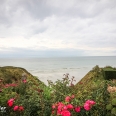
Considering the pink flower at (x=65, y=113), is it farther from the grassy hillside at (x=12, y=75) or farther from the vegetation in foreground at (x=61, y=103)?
the grassy hillside at (x=12, y=75)

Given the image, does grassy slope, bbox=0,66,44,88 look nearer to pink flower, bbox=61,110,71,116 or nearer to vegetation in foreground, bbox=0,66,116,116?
vegetation in foreground, bbox=0,66,116,116

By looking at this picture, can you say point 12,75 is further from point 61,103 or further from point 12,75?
point 61,103

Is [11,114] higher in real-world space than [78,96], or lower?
lower

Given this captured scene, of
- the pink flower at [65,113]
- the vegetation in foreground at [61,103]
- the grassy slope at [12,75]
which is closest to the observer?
the pink flower at [65,113]

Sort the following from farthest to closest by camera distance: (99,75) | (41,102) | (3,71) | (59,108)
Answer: (99,75) < (3,71) < (41,102) < (59,108)

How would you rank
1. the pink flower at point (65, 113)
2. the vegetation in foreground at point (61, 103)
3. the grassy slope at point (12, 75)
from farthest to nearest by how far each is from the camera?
the grassy slope at point (12, 75) → the vegetation in foreground at point (61, 103) → the pink flower at point (65, 113)

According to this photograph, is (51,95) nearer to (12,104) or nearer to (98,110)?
(12,104)

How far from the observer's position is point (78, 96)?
664 centimetres

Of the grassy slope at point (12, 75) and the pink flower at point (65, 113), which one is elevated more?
the grassy slope at point (12, 75)

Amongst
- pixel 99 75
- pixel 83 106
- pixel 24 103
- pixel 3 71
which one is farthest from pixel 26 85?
pixel 99 75

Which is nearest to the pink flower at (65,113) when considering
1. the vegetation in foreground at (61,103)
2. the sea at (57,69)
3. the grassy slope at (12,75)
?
the vegetation in foreground at (61,103)

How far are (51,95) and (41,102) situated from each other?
1.28 m

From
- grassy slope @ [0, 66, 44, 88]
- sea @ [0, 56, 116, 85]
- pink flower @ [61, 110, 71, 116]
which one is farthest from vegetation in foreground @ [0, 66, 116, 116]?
sea @ [0, 56, 116, 85]

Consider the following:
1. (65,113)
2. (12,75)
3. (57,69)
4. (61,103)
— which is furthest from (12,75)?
(57,69)
